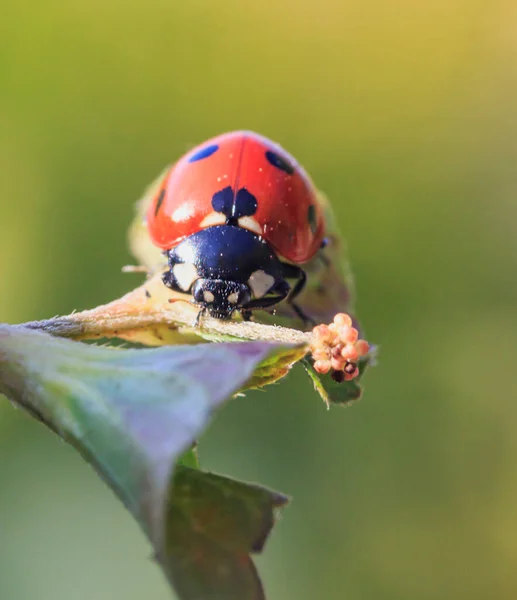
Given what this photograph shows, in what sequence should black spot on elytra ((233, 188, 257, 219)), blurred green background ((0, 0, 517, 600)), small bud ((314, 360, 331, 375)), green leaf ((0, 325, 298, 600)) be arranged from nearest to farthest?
green leaf ((0, 325, 298, 600))
small bud ((314, 360, 331, 375))
black spot on elytra ((233, 188, 257, 219))
blurred green background ((0, 0, 517, 600))

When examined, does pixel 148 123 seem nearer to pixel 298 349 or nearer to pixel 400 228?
pixel 400 228

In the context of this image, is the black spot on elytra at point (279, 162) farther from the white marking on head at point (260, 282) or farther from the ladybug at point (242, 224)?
the white marking on head at point (260, 282)

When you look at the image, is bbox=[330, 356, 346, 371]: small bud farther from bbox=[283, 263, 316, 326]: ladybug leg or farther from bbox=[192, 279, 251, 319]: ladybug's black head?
bbox=[283, 263, 316, 326]: ladybug leg

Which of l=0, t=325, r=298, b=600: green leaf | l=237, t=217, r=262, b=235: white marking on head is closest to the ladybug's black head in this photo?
l=237, t=217, r=262, b=235: white marking on head

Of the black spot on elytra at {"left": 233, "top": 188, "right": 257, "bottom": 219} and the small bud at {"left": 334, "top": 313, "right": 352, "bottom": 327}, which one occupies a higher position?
the black spot on elytra at {"left": 233, "top": 188, "right": 257, "bottom": 219}

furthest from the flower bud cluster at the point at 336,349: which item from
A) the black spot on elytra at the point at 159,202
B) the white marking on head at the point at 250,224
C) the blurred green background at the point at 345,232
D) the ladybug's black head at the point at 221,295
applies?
the blurred green background at the point at 345,232

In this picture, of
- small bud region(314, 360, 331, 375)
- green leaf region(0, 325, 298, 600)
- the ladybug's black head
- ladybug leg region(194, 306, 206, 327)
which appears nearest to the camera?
green leaf region(0, 325, 298, 600)

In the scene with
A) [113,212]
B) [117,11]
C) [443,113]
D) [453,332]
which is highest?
[117,11]

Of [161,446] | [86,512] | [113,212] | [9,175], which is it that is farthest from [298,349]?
[9,175]
